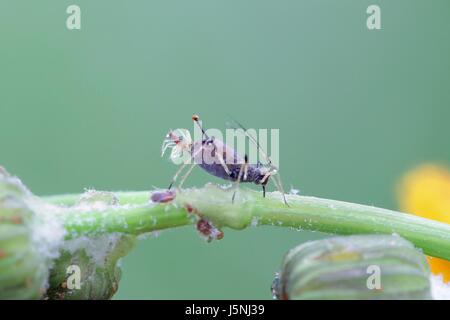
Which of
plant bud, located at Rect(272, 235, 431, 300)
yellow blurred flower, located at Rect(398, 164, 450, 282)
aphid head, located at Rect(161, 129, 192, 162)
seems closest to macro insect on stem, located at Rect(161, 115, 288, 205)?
aphid head, located at Rect(161, 129, 192, 162)

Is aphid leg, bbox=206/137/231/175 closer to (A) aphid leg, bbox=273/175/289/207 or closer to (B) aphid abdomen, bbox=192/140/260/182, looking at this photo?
(B) aphid abdomen, bbox=192/140/260/182

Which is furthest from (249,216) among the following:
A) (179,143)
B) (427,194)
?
(427,194)

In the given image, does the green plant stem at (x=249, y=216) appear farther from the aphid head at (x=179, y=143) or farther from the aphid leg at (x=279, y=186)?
the aphid head at (x=179, y=143)

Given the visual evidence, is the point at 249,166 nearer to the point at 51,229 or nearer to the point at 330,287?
the point at 330,287

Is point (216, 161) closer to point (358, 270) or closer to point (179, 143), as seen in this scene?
point (179, 143)

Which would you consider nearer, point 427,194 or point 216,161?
point 216,161

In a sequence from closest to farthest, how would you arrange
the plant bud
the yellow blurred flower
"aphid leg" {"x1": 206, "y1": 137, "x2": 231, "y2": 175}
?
the plant bud < "aphid leg" {"x1": 206, "y1": 137, "x2": 231, "y2": 175} < the yellow blurred flower
